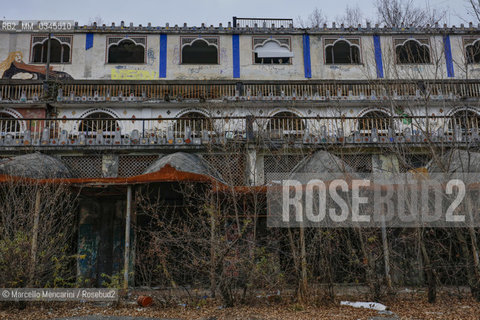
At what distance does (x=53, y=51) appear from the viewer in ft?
72.3

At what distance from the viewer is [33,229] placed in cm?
928

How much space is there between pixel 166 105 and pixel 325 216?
38.6 ft

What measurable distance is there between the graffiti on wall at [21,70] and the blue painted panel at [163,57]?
4.28 m

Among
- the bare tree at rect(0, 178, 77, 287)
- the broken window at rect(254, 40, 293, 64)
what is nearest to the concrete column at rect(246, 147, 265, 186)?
the bare tree at rect(0, 178, 77, 287)

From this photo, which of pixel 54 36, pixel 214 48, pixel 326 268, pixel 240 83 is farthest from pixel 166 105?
pixel 326 268

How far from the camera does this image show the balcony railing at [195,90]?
19750 mm

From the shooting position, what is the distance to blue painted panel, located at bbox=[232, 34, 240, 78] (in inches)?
857

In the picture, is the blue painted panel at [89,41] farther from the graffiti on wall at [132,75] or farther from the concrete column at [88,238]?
the concrete column at [88,238]

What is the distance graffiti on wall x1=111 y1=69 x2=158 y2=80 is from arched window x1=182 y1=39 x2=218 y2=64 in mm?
1872

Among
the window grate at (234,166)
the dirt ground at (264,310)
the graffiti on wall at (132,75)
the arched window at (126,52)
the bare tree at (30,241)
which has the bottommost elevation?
the dirt ground at (264,310)

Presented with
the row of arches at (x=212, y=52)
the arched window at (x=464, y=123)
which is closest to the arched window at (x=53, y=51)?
the row of arches at (x=212, y=52)

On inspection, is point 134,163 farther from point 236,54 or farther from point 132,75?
point 236,54

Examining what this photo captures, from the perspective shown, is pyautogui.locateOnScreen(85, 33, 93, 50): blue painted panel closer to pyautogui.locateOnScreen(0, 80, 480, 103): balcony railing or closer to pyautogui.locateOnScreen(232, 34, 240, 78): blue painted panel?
pyautogui.locateOnScreen(0, 80, 480, 103): balcony railing

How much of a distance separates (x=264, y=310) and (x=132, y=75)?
1561 centimetres
